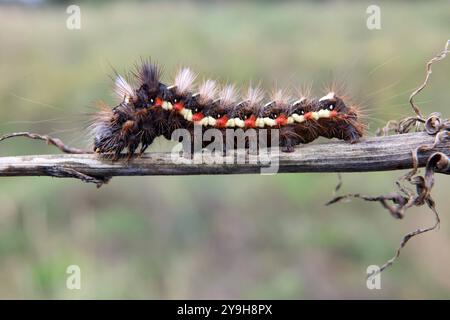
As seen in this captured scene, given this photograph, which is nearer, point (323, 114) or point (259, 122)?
point (259, 122)

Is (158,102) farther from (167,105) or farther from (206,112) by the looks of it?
(206,112)

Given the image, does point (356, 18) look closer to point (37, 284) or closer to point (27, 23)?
point (27, 23)

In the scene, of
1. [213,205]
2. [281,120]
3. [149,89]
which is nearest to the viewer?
[149,89]

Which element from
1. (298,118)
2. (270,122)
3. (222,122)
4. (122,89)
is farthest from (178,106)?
(298,118)

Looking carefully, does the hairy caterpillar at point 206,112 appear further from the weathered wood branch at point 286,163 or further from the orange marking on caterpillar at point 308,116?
the weathered wood branch at point 286,163

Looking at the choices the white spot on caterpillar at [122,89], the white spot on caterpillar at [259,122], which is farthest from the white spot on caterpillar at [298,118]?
the white spot on caterpillar at [122,89]

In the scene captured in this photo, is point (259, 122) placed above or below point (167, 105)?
below
